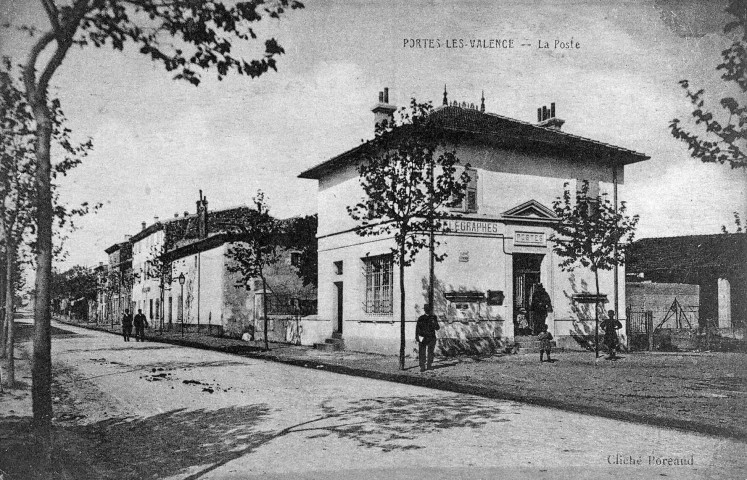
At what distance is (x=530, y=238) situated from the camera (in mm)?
19625

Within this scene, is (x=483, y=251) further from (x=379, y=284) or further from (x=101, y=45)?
(x=101, y=45)

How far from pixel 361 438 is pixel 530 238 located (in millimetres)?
13748

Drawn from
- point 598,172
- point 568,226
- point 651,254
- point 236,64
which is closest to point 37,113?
point 236,64

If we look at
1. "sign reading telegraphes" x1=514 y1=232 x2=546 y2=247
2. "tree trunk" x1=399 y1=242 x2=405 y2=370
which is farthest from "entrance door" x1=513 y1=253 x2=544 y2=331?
"tree trunk" x1=399 y1=242 x2=405 y2=370

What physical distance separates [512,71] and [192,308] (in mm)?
32312

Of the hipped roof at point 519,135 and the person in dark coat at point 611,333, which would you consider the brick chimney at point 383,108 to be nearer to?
the hipped roof at point 519,135

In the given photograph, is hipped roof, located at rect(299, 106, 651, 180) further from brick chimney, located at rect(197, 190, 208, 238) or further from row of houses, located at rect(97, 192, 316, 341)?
brick chimney, located at rect(197, 190, 208, 238)

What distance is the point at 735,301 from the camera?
26125 mm

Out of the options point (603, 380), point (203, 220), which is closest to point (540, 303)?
point (603, 380)

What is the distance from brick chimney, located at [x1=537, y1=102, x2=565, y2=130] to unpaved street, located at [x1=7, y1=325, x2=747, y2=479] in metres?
14.0

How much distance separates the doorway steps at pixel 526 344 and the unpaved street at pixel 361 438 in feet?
27.0

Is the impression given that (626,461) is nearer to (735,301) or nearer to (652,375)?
(652,375)

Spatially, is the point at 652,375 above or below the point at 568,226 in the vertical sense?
below

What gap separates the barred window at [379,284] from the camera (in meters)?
19.7
